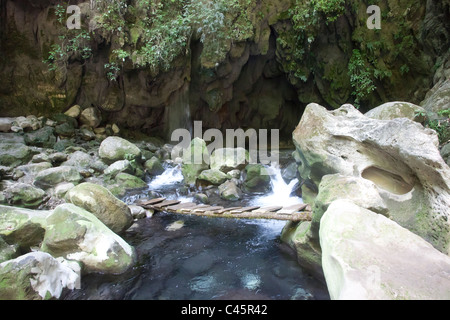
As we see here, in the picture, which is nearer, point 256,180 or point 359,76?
point 256,180

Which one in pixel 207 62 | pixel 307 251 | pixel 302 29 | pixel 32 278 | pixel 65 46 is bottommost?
pixel 307 251

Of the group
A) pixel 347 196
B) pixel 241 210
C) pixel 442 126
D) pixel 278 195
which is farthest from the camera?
pixel 278 195

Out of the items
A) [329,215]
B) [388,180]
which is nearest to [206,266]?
[329,215]

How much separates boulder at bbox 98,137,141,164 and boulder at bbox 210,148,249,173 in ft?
8.87

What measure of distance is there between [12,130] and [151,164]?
16.3ft

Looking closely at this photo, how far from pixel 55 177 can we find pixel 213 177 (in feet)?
14.2

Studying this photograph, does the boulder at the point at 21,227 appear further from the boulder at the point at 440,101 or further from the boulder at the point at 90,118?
the boulder at the point at 440,101

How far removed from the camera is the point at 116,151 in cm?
870

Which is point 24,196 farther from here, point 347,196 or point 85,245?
point 347,196

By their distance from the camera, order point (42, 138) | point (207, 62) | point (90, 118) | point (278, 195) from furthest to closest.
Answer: point (90, 118) → point (207, 62) → point (42, 138) → point (278, 195)

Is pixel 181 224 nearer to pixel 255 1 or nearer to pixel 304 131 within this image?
pixel 304 131
